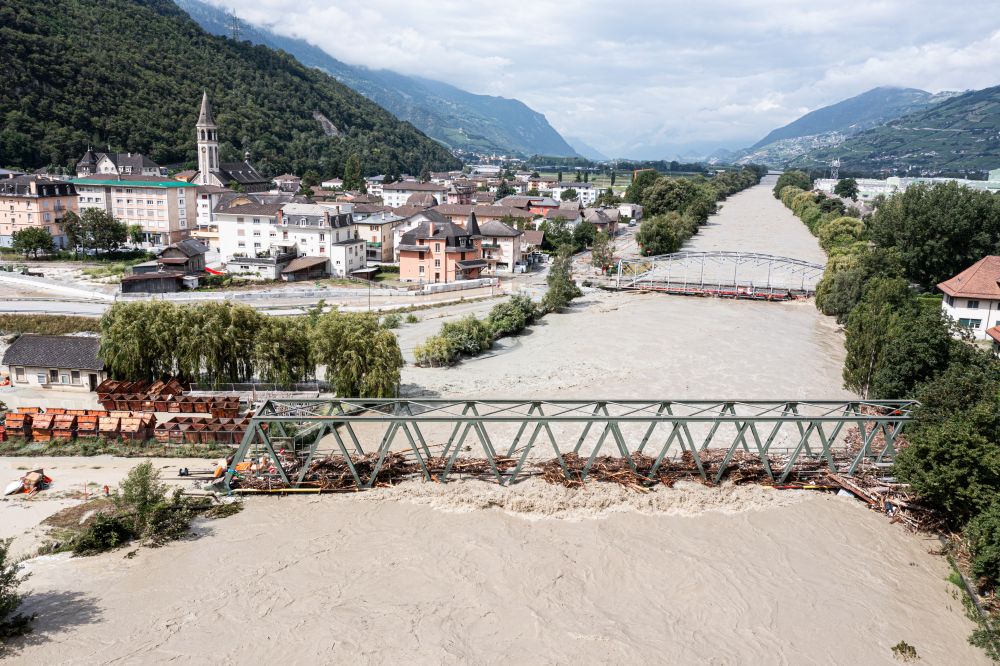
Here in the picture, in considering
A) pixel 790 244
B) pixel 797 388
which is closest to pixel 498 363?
pixel 797 388

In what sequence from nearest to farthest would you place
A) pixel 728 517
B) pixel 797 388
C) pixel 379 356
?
pixel 728 517, pixel 379 356, pixel 797 388

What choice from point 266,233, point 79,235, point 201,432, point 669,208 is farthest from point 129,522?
point 669,208

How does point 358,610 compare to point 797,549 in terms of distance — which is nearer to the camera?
point 358,610

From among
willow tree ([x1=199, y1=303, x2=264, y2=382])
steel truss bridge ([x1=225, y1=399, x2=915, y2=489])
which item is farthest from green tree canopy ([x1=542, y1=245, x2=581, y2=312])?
willow tree ([x1=199, y1=303, x2=264, y2=382])

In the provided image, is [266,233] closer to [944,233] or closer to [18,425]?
[18,425]

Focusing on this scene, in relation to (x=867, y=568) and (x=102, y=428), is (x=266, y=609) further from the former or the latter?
(x=867, y=568)

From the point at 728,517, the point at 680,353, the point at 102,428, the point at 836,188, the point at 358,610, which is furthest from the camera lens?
the point at 836,188
